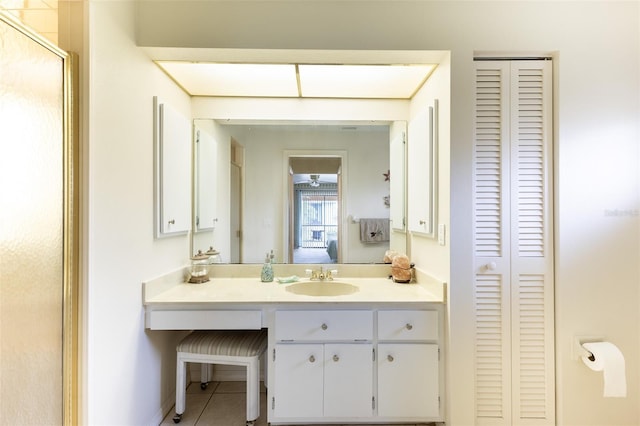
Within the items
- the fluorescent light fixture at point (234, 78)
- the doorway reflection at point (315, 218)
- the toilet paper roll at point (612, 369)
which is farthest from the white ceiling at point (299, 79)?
the toilet paper roll at point (612, 369)

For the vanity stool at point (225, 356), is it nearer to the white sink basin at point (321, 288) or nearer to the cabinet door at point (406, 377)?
the white sink basin at point (321, 288)

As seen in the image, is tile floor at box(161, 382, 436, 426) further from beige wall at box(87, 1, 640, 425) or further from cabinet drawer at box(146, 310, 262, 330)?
cabinet drawer at box(146, 310, 262, 330)

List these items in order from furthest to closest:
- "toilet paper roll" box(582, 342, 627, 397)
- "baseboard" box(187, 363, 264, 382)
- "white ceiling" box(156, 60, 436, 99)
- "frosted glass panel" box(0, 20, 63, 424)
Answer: "baseboard" box(187, 363, 264, 382), "white ceiling" box(156, 60, 436, 99), "toilet paper roll" box(582, 342, 627, 397), "frosted glass panel" box(0, 20, 63, 424)

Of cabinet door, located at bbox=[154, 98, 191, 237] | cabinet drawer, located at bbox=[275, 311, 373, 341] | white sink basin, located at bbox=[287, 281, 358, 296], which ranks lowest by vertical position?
cabinet drawer, located at bbox=[275, 311, 373, 341]

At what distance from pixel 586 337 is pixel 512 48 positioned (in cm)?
157

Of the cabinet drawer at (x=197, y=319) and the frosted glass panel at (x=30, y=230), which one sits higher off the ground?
the frosted glass panel at (x=30, y=230)

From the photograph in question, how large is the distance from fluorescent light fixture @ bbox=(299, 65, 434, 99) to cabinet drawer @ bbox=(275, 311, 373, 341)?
56.6 inches

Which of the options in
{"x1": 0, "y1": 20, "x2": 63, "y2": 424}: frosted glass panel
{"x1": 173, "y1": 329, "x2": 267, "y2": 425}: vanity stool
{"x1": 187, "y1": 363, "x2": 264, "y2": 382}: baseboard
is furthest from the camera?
{"x1": 187, "y1": 363, "x2": 264, "y2": 382}: baseboard

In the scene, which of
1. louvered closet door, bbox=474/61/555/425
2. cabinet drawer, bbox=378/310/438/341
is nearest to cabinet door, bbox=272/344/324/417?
cabinet drawer, bbox=378/310/438/341

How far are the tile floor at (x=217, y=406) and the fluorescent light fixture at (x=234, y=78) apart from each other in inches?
83.1

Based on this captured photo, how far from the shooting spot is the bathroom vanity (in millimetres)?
1592

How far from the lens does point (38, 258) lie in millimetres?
1080

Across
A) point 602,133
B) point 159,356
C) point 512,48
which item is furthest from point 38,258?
point 602,133

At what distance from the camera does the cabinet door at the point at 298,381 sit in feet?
5.22
